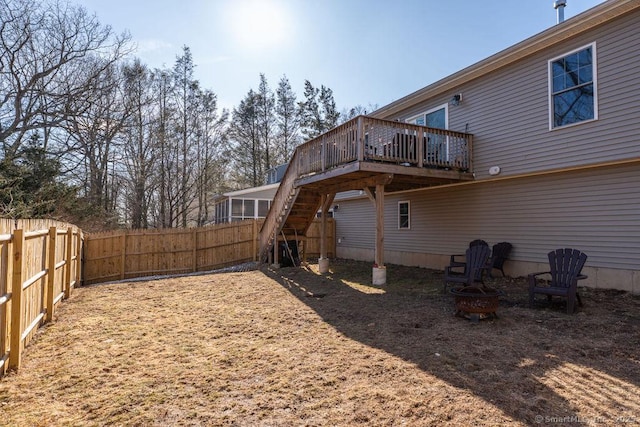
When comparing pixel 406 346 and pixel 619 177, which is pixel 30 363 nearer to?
pixel 406 346

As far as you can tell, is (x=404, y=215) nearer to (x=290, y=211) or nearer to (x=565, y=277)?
(x=290, y=211)

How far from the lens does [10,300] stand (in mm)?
3348

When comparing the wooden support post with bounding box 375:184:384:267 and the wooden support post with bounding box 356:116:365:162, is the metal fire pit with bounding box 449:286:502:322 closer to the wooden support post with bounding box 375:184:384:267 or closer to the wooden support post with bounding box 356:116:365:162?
the wooden support post with bounding box 375:184:384:267

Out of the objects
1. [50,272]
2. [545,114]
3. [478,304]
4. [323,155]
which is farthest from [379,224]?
[50,272]

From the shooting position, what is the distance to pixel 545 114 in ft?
24.7

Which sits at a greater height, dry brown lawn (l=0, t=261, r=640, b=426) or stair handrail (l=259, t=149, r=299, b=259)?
stair handrail (l=259, t=149, r=299, b=259)

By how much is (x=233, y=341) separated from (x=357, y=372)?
180 cm

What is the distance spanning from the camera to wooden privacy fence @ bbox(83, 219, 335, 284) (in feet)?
35.2

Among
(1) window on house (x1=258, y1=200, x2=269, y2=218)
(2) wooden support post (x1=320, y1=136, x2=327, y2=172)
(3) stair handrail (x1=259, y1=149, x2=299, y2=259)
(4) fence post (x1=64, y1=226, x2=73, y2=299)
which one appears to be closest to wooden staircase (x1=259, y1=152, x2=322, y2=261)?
(3) stair handrail (x1=259, y1=149, x2=299, y2=259)

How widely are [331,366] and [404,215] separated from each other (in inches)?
353

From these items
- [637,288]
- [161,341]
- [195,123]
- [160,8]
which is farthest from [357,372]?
[195,123]

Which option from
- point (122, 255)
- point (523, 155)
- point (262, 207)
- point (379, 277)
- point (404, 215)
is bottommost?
point (379, 277)

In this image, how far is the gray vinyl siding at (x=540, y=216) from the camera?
21.2ft

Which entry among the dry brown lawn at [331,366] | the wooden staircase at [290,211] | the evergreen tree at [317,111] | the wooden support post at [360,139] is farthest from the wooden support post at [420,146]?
the evergreen tree at [317,111]
